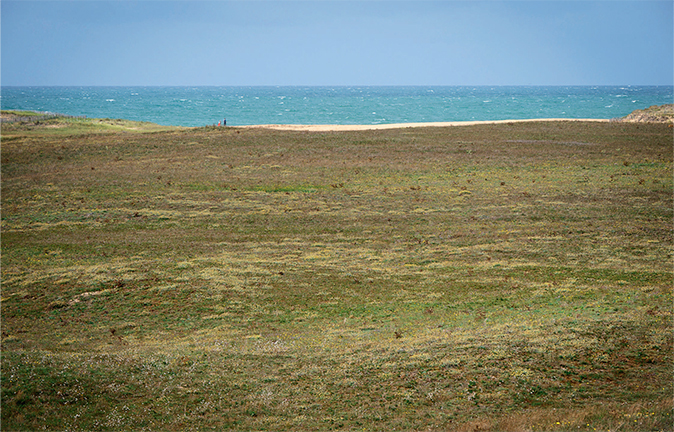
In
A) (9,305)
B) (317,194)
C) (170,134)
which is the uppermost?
(170,134)

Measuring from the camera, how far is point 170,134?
188 ft

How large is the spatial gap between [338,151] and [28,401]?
4029 centimetres

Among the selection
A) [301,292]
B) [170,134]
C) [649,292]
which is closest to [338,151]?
[170,134]

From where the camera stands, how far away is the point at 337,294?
21.0 meters

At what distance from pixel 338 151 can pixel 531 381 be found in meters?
38.6

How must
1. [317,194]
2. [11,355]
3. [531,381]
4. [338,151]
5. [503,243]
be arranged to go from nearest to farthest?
[531,381], [11,355], [503,243], [317,194], [338,151]

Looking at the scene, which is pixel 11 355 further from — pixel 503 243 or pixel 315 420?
pixel 503 243

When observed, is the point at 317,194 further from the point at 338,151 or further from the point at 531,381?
the point at 531,381

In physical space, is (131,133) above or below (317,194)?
above

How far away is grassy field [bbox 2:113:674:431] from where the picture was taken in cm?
1285

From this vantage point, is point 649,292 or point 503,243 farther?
point 503,243

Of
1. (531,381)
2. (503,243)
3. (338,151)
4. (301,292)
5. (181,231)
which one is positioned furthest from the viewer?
(338,151)

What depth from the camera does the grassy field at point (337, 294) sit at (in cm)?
1285

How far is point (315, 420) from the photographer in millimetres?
12398
